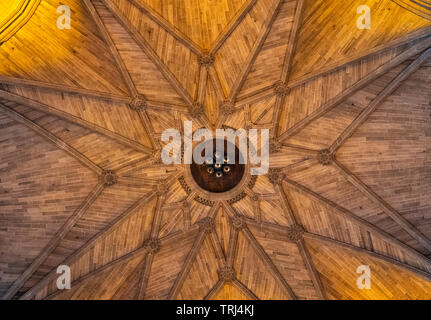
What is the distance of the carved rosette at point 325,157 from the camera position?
17.3 m

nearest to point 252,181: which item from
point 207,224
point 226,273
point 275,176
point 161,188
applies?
point 275,176

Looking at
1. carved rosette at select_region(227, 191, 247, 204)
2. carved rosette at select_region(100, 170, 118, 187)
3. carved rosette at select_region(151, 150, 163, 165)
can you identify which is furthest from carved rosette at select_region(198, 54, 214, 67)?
carved rosette at select_region(100, 170, 118, 187)

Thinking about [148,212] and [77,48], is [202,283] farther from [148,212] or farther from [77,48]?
[77,48]

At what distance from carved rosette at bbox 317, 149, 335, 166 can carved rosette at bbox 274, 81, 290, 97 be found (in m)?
2.45

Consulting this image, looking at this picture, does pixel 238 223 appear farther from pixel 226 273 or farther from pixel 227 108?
pixel 227 108

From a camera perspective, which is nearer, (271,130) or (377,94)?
(377,94)

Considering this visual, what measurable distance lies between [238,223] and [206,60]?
6.03 meters

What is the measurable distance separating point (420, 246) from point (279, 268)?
497 cm

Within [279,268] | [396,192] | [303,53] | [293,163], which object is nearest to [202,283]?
[279,268]

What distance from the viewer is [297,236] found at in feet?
58.6

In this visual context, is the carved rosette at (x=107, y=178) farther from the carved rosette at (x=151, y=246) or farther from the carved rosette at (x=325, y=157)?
the carved rosette at (x=325, y=157)

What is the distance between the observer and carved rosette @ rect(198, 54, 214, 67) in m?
17.0

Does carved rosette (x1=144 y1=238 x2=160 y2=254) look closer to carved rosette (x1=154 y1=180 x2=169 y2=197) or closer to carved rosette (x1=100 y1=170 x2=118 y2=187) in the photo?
carved rosette (x1=154 y1=180 x2=169 y2=197)

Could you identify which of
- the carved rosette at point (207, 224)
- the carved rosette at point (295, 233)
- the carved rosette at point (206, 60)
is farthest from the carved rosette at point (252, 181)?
the carved rosette at point (206, 60)
